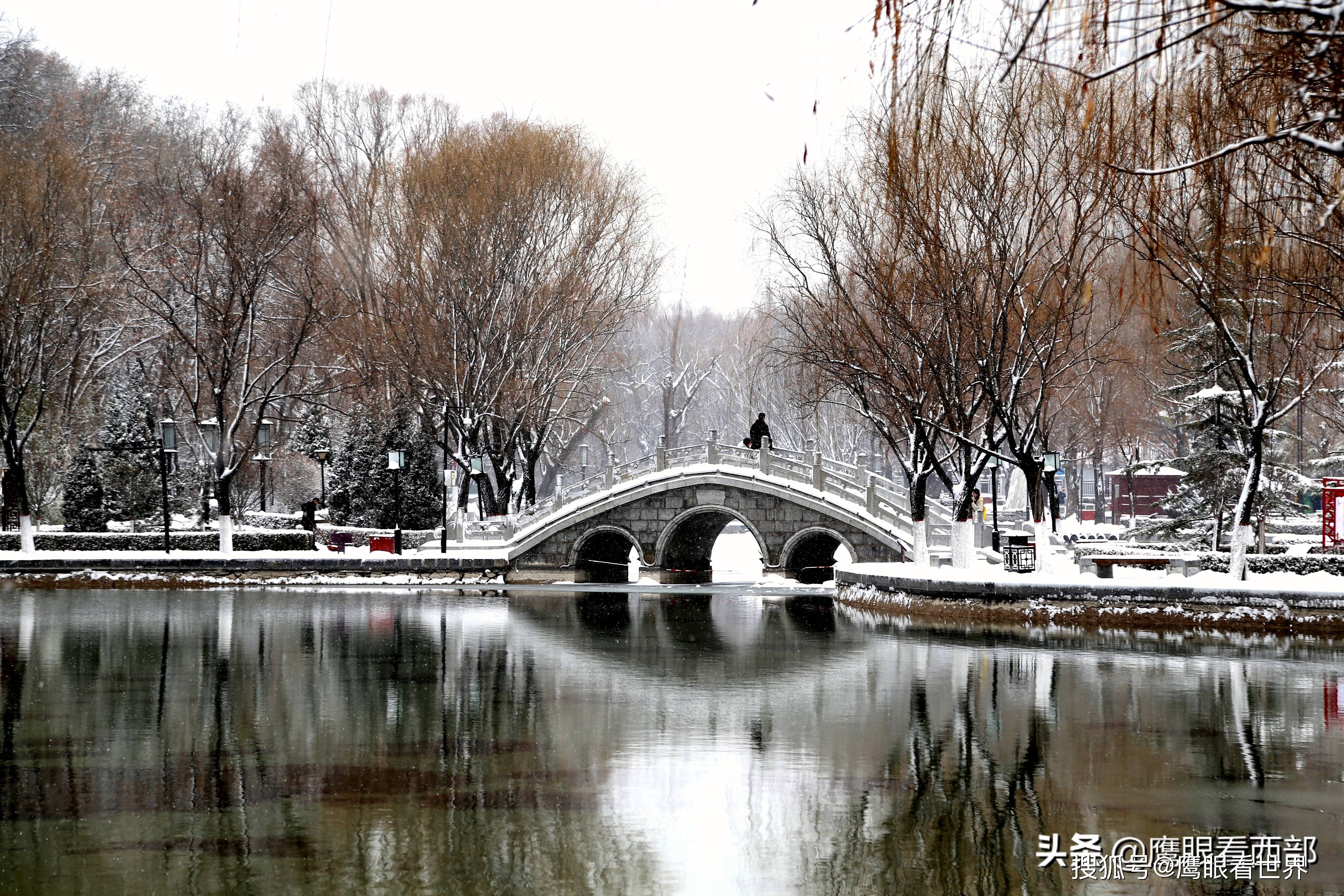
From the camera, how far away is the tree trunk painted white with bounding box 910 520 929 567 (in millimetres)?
28812

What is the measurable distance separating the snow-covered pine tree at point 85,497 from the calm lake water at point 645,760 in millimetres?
15340

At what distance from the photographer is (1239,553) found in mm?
23484

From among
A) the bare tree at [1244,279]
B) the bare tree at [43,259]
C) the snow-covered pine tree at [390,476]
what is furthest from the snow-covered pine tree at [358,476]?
the bare tree at [1244,279]

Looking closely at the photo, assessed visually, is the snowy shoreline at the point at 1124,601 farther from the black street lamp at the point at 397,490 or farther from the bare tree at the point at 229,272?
the bare tree at the point at 229,272

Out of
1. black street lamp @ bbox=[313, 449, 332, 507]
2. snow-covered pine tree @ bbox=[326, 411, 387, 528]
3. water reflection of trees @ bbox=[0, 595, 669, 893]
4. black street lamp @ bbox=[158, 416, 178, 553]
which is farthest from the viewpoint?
snow-covered pine tree @ bbox=[326, 411, 387, 528]

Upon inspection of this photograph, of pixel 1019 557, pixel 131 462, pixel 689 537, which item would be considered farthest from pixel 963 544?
pixel 131 462

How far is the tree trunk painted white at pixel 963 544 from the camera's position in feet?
89.9

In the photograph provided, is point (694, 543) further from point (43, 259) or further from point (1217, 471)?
point (43, 259)

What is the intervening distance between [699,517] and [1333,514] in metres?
15.5

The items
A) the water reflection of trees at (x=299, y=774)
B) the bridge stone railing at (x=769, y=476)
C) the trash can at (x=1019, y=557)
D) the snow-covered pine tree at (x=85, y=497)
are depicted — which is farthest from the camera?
the snow-covered pine tree at (x=85, y=497)

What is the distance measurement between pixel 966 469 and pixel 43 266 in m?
21.9

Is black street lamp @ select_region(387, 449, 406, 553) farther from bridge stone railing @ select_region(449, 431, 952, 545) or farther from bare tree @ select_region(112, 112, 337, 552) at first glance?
bare tree @ select_region(112, 112, 337, 552)

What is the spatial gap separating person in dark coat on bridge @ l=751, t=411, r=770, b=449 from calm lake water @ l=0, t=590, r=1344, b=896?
13517 millimetres

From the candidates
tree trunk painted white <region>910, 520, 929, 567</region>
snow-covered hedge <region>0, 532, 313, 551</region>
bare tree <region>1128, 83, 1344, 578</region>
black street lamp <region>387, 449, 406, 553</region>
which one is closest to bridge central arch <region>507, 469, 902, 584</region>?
tree trunk painted white <region>910, 520, 929, 567</region>
